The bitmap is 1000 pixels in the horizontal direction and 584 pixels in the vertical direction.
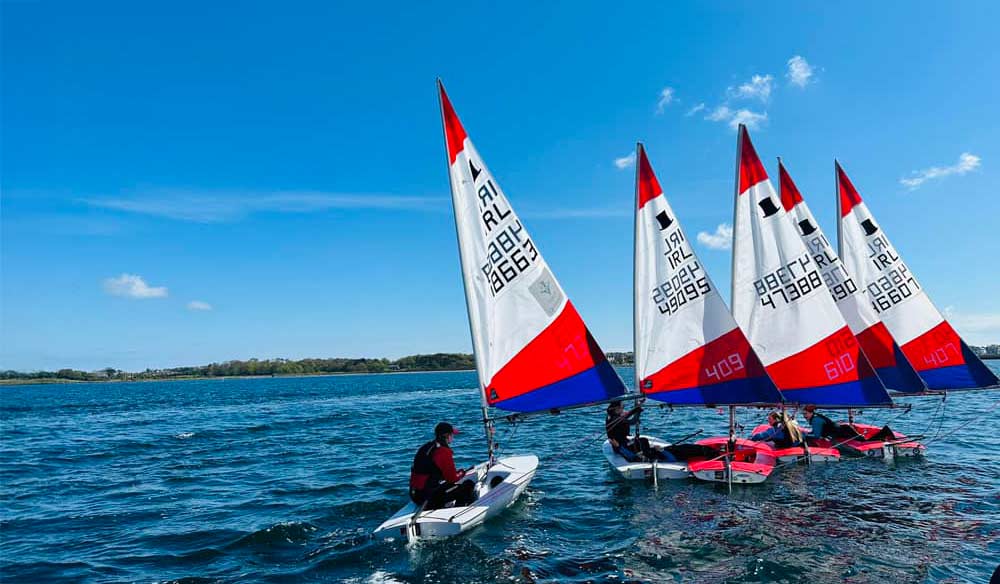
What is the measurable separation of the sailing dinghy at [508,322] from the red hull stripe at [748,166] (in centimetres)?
777

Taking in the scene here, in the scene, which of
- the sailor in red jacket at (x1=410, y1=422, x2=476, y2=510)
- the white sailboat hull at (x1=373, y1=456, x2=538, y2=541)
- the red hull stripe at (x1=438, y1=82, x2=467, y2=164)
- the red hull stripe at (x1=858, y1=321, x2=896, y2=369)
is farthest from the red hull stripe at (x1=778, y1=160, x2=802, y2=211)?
the sailor in red jacket at (x1=410, y1=422, x2=476, y2=510)

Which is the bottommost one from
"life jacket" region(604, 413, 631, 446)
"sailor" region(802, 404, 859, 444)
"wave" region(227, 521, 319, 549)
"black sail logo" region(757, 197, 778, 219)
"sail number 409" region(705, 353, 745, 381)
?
"sailor" region(802, 404, 859, 444)

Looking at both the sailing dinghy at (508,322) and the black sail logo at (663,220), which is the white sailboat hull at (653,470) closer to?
the sailing dinghy at (508,322)

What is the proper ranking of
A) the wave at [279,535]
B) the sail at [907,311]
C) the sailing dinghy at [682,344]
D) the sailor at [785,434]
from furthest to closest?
1. the sail at [907,311]
2. the sailor at [785,434]
3. the sailing dinghy at [682,344]
4. the wave at [279,535]

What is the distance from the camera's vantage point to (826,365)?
16172 mm

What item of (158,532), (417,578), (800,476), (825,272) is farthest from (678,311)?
(158,532)

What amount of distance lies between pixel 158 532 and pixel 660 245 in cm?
1436

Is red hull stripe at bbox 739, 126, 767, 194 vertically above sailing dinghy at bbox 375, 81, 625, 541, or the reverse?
red hull stripe at bbox 739, 126, 767, 194

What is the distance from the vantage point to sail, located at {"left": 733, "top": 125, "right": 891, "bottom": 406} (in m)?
16.1

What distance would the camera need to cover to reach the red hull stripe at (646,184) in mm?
15242

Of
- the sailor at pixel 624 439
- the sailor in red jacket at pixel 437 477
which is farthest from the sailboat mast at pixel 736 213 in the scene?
the sailor in red jacket at pixel 437 477

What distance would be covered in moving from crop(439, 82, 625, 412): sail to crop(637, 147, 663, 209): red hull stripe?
4112mm

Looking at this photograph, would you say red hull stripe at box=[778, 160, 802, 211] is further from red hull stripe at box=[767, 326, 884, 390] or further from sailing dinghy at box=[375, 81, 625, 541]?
sailing dinghy at box=[375, 81, 625, 541]

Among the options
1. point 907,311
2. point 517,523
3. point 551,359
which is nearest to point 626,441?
point 551,359
